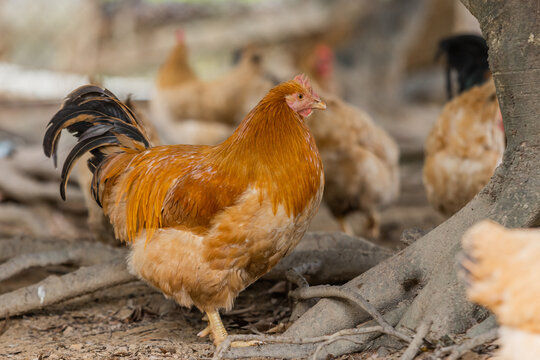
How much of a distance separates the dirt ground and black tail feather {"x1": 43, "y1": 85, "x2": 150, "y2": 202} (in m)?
0.91

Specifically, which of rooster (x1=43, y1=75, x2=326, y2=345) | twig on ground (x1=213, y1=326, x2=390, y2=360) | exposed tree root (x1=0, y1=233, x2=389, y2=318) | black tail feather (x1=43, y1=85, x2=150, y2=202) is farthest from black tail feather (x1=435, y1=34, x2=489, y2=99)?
twig on ground (x1=213, y1=326, x2=390, y2=360)

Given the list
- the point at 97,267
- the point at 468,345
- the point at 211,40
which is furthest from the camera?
the point at 211,40

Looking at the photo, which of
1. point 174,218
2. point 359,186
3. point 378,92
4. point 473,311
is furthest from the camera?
point 378,92

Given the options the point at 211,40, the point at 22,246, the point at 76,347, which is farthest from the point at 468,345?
the point at 211,40

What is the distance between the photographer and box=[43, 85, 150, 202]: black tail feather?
3.66 m

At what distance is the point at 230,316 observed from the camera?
13.1 feet

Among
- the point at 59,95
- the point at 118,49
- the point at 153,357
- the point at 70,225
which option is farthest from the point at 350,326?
the point at 118,49

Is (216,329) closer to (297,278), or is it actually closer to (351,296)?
(297,278)

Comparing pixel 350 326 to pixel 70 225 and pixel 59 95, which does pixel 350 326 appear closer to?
pixel 70 225

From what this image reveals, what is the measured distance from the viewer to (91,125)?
12.5ft

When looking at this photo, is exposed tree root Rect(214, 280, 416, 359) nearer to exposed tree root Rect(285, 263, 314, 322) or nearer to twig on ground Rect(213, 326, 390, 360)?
twig on ground Rect(213, 326, 390, 360)

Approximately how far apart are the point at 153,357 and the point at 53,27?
1254 cm

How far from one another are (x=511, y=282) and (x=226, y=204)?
1.57 metres

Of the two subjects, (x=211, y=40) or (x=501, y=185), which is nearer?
(x=501, y=185)
